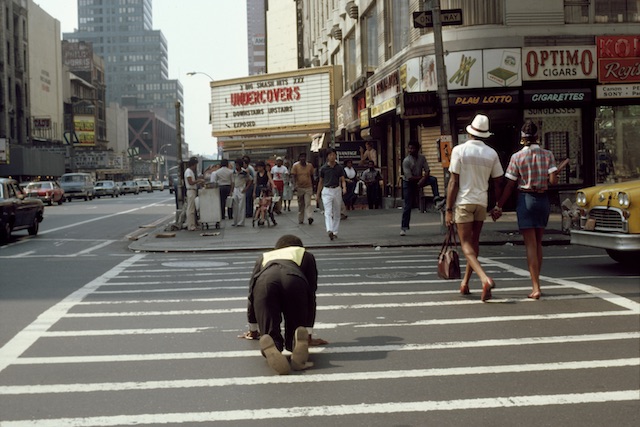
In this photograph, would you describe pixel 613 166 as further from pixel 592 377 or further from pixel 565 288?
pixel 592 377

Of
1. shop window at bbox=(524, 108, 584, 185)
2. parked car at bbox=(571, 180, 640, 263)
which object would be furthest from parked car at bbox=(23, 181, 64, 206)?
parked car at bbox=(571, 180, 640, 263)

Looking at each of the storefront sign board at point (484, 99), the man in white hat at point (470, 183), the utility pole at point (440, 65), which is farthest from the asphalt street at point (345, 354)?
the storefront sign board at point (484, 99)

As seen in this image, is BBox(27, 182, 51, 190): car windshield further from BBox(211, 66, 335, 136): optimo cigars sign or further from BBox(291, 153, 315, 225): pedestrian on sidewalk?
BBox(291, 153, 315, 225): pedestrian on sidewalk

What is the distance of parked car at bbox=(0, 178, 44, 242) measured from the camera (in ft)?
67.2

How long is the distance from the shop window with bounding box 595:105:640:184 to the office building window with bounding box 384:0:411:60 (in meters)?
6.94

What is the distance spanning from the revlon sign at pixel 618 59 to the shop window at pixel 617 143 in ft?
3.08

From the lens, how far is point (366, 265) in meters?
13.4

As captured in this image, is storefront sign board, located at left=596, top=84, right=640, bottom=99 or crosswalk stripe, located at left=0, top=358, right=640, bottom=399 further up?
storefront sign board, located at left=596, top=84, right=640, bottom=99

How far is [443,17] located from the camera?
18.0 metres

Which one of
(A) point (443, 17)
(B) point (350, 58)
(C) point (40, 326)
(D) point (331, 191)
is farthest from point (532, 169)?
(B) point (350, 58)

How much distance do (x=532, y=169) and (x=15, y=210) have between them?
15.4m

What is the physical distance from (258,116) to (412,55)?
57.4 feet

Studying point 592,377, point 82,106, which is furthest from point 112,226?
point 82,106

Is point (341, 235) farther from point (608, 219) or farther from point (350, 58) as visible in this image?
point (350, 58)
